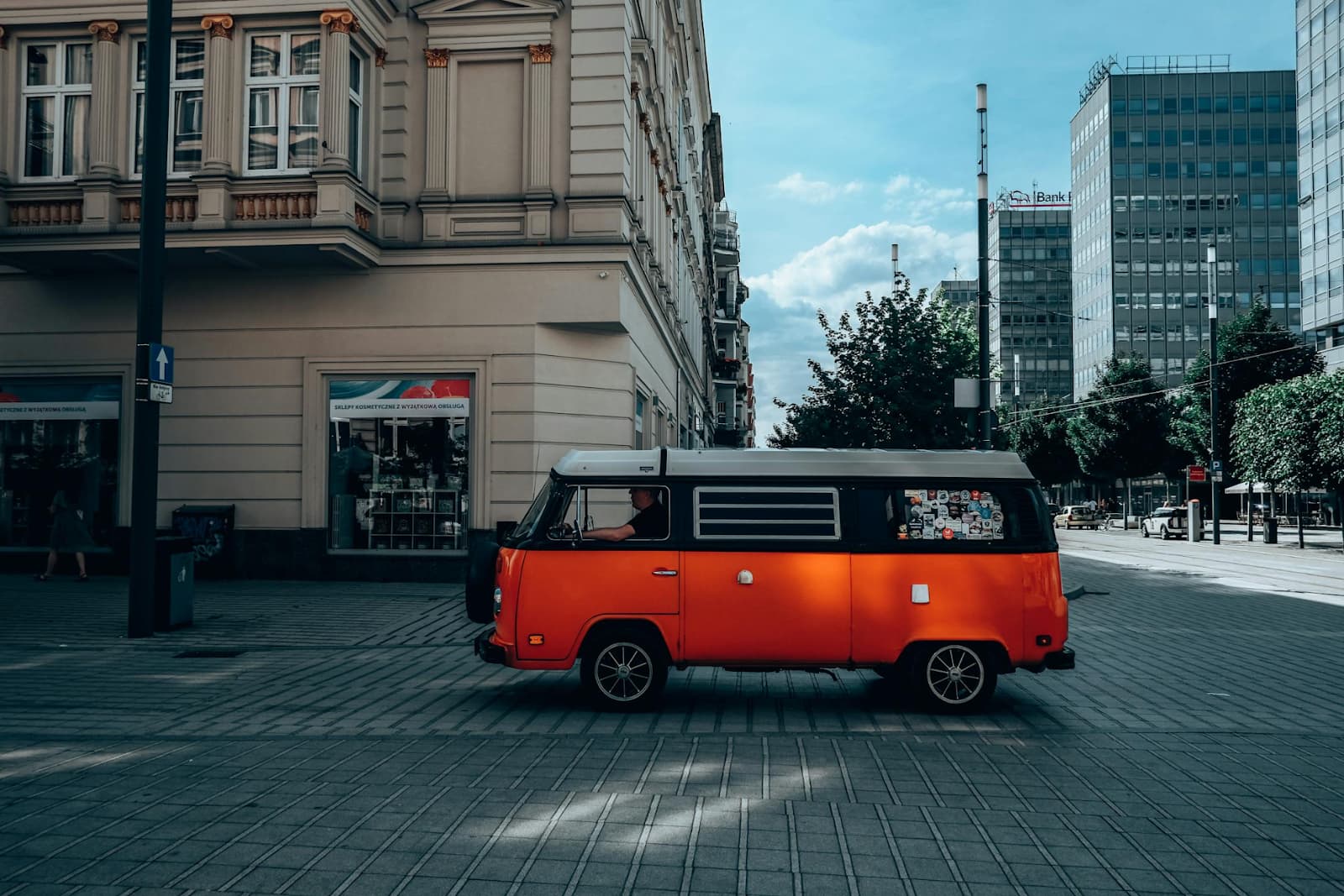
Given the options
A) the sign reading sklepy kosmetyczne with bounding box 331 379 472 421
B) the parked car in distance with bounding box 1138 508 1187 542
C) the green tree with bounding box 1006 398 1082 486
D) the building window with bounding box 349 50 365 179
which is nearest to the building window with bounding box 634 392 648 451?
the sign reading sklepy kosmetyczne with bounding box 331 379 472 421

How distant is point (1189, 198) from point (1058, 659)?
110 meters

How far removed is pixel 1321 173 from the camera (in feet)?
212

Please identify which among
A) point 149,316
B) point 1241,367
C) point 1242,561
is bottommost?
point 1242,561

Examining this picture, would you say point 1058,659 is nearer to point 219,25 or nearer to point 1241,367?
point 219,25

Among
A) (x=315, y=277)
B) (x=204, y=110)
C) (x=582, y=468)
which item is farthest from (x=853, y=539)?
(x=204, y=110)

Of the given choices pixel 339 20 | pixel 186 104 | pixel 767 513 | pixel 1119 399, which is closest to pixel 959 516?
pixel 767 513

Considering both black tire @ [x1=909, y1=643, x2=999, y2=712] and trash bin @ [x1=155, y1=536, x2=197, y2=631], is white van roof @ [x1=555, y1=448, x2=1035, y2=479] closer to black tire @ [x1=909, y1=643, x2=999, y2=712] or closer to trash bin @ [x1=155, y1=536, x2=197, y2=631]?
black tire @ [x1=909, y1=643, x2=999, y2=712]

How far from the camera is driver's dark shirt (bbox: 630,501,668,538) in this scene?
27.0 ft

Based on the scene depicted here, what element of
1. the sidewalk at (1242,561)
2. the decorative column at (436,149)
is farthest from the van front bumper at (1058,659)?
the decorative column at (436,149)

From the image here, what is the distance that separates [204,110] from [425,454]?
6.35 metres

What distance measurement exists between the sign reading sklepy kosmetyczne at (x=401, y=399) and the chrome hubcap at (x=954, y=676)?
1088cm

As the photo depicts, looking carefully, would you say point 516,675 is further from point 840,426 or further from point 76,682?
point 840,426

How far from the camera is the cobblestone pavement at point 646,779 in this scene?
4.61m

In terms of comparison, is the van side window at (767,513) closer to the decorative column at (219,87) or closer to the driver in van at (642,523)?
the driver in van at (642,523)
